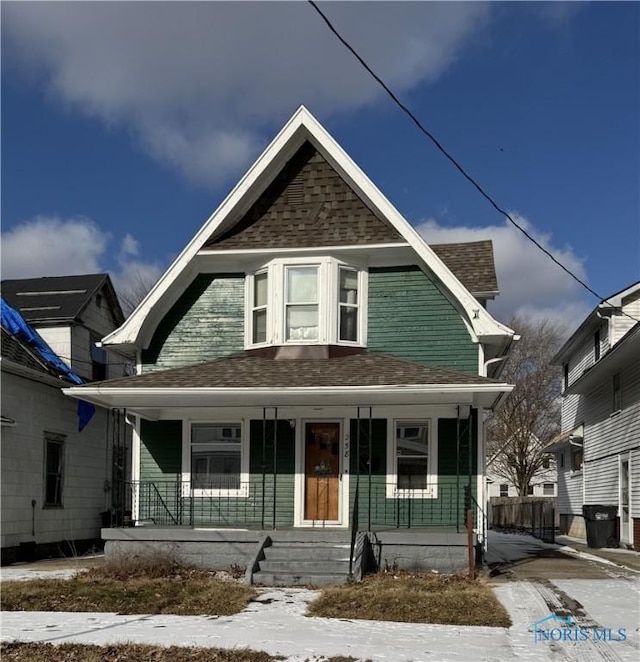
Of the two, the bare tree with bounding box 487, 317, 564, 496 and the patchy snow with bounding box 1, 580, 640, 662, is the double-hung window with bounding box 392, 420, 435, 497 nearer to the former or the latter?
the patchy snow with bounding box 1, 580, 640, 662

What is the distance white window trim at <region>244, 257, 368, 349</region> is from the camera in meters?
14.9

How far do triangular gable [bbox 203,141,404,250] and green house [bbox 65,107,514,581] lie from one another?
29 mm

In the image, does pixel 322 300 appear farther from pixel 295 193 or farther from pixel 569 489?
pixel 569 489

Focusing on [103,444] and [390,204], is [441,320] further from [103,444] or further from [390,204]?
[103,444]

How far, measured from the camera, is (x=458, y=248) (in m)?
17.6

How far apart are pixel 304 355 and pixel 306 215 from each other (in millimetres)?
2788

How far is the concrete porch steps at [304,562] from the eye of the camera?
11648 millimetres

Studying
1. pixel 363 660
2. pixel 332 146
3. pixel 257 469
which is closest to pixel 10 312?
pixel 257 469

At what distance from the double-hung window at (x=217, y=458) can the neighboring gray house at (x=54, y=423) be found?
1473 millimetres

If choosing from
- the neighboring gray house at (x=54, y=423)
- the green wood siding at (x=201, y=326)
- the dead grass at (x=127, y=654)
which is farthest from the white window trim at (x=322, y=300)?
the dead grass at (x=127, y=654)

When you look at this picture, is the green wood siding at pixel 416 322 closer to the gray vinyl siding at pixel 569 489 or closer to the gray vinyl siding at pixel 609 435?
the gray vinyl siding at pixel 609 435

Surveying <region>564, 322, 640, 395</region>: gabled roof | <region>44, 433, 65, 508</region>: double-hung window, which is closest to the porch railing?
<region>44, 433, 65, 508</region>: double-hung window

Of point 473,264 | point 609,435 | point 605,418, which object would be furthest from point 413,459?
point 605,418

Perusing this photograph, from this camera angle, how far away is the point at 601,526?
20531 mm
